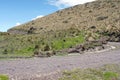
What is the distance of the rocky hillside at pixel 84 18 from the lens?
85.8 m

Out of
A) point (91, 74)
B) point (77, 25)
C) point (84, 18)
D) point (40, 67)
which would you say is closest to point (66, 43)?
point (40, 67)

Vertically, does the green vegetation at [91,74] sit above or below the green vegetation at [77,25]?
below

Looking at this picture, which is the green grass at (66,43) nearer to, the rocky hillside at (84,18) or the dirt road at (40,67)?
the rocky hillside at (84,18)

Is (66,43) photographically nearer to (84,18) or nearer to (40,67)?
(40,67)

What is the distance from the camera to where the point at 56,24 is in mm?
96000

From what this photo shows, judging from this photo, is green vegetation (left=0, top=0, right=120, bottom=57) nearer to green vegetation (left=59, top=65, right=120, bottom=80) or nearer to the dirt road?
the dirt road

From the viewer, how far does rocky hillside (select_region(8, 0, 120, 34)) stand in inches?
3376

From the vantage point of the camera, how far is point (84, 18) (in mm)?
96812

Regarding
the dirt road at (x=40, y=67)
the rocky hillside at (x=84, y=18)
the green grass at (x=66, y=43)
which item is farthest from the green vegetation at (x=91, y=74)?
the rocky hillside at (x=84, y=18)

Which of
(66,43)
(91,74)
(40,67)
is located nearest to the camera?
(91,74)

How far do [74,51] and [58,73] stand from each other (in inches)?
878

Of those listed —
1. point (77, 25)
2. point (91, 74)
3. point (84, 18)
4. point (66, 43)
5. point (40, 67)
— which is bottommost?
point (91, 74)

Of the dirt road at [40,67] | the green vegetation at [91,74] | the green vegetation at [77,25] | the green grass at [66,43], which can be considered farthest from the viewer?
the green vegetation at [77,25]

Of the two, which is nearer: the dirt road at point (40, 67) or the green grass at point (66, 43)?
the dirt road at point (40, 67)
